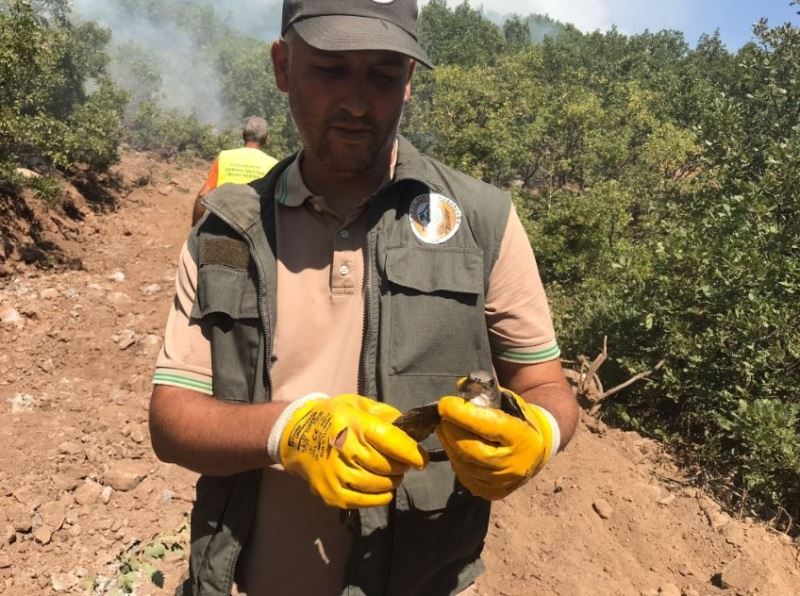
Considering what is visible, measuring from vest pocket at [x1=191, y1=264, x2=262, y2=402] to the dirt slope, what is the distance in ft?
8.09

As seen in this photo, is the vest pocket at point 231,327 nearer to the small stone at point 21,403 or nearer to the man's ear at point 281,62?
the man's ear at point 281,62

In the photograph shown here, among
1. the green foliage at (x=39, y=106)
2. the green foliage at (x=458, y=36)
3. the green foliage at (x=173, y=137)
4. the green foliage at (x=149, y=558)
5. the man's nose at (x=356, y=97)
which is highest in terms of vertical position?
the green foliage at (x=458, y=36)

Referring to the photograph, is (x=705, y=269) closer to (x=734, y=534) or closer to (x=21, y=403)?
(x=734, y=534)

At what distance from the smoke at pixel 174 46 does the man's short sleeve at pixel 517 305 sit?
2347 cm

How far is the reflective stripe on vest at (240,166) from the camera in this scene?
5.12 m

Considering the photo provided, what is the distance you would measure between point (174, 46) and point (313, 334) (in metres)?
43.9

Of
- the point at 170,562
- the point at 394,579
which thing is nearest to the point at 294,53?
the point at 394,579

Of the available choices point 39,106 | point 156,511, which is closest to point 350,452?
→ point 156,511

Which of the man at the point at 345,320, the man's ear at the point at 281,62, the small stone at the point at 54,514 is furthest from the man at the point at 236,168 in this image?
the man at the point at 345,320

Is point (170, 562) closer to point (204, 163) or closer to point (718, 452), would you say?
point (718, 452)

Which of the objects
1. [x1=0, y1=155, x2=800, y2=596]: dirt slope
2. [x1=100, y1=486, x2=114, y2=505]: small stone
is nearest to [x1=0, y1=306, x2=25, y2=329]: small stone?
[x1=0, y1=155, x2=800, y2=596]: dirt slope

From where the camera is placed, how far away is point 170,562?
3695 mm

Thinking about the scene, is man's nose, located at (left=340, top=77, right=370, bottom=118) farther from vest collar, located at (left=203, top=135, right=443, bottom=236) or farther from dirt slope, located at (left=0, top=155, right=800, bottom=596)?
dirt slope, located at (left=0, top=155, right=800, bottom=596)

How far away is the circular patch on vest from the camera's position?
5.52ft
